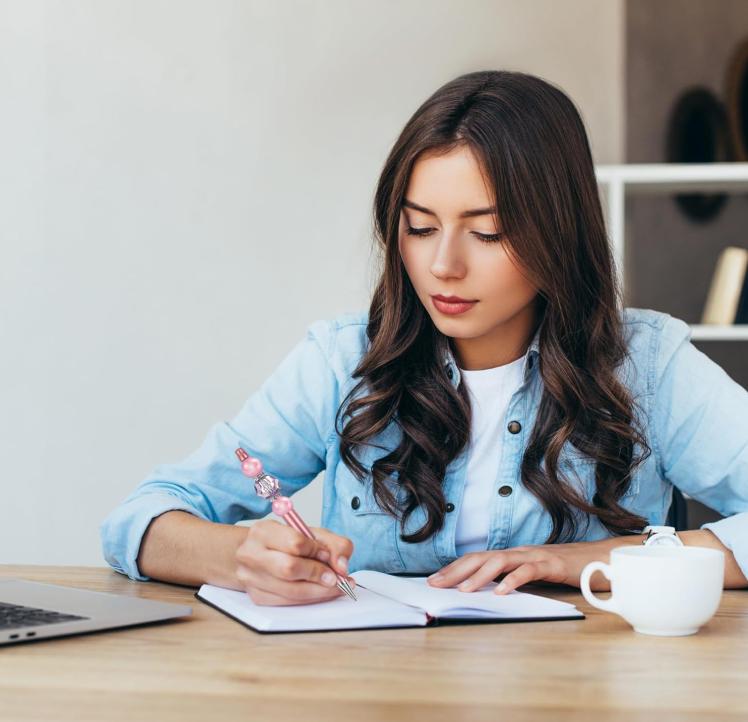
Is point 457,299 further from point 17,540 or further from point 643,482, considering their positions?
point 17,540

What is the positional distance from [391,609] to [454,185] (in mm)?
593

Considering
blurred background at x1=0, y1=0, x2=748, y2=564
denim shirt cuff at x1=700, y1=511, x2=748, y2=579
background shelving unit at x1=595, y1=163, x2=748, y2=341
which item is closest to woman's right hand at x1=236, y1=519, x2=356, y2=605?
denim shirt cuff at x1=700, y1=511, x2=748, y2=579

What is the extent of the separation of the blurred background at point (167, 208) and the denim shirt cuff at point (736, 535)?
1.49 metres

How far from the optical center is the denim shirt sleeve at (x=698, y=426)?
1514 millimetres

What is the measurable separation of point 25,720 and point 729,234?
354 centimetres

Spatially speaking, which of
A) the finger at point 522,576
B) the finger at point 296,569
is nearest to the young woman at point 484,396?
the finger at point 522,576

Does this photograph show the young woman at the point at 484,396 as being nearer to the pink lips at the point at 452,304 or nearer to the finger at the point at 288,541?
the pink lips at the point at 452,304

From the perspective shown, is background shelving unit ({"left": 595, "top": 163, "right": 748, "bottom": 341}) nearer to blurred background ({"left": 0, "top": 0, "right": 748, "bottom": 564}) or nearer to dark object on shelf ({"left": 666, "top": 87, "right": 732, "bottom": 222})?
blurred background ({"left": 0, "top": 0, "right": 748, "bottom": 564})

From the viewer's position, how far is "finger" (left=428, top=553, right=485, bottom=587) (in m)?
1.18

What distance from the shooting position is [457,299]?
1438 millimetres

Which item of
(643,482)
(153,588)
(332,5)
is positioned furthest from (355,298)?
(153,588)

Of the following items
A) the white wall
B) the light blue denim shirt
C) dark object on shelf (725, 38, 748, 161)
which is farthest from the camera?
dark object on shelf (725, 38, 748, 161)

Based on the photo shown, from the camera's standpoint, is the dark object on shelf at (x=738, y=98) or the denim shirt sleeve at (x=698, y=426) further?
the dark object on shelf at (x=738, y=98)

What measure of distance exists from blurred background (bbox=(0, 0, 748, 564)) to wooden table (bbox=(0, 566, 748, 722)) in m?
1.43
